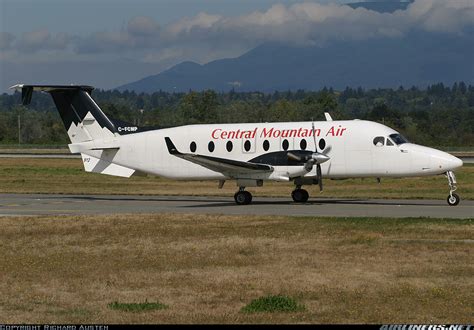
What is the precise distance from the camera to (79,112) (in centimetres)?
4016

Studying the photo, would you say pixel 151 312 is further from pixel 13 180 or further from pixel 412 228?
pixel 13 180

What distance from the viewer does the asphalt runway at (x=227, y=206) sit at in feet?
103

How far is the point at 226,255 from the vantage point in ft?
70.4

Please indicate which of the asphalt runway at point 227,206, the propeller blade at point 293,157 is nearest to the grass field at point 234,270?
the asphalt runway at point 227,206

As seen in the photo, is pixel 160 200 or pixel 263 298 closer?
pixel 263 298

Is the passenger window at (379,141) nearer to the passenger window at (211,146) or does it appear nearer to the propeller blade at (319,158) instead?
the propeller blade at (319,158)

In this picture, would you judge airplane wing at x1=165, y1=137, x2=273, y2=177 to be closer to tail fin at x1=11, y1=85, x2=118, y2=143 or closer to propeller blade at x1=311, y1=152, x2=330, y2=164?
propeller blade at x1=311, y1=152, x2=330, y2=164

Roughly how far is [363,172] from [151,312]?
20.9 m

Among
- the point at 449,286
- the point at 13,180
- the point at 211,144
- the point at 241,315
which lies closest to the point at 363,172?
the point at 211,144

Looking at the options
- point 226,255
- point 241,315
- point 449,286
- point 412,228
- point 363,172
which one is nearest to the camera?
point 241,315

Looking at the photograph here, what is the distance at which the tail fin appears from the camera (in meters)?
39.8

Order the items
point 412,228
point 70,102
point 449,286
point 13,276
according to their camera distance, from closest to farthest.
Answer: point 449,286 < point 13,276 < point 412,228 < point 70,102

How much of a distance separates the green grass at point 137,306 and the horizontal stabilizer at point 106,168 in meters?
23.7

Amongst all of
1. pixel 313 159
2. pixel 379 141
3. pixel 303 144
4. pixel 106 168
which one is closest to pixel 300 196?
pixel 303 144
